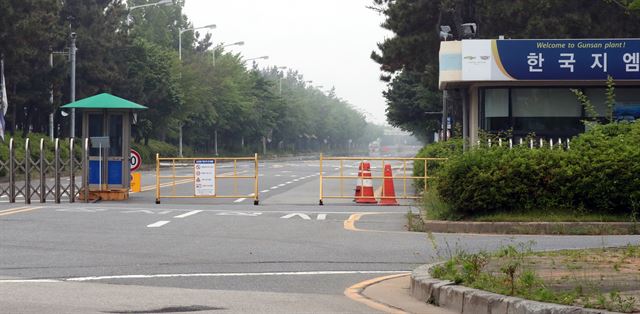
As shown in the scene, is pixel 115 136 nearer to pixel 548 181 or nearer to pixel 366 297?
pixel 548 181

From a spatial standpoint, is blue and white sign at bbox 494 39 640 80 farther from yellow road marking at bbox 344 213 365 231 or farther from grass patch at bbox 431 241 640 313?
grass patch at bbox 431 241 640 313

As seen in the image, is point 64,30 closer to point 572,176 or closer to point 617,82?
point 617,82

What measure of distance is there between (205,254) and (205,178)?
1472 centimetres

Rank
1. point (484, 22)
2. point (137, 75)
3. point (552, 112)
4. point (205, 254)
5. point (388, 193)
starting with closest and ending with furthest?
point (205, 254) → point (388, 193) → point (552, 112) → point (484, 22) → point (137, 75)

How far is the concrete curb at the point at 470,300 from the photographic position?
27.7 feet

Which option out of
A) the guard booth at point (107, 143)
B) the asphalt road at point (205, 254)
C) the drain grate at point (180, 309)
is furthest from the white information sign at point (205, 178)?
the drain grate at point (180, 309)

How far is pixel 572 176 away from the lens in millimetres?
19391

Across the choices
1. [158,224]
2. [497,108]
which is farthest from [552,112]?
[158,224]

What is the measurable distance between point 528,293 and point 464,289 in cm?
81

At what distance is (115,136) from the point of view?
31312 millimetres

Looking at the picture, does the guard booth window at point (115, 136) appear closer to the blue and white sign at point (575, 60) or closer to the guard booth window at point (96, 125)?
the guard booth window at point (96, 125)

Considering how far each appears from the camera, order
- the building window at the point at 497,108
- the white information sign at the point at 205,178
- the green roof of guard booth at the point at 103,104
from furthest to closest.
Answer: the building window at the point at 497,108 < the green roof of guard booth at the point at 103,104 < the white information sign at the point at 205,178

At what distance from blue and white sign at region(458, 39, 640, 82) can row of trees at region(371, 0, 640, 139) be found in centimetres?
1322

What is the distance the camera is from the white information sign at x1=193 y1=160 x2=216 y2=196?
30.0 meters
